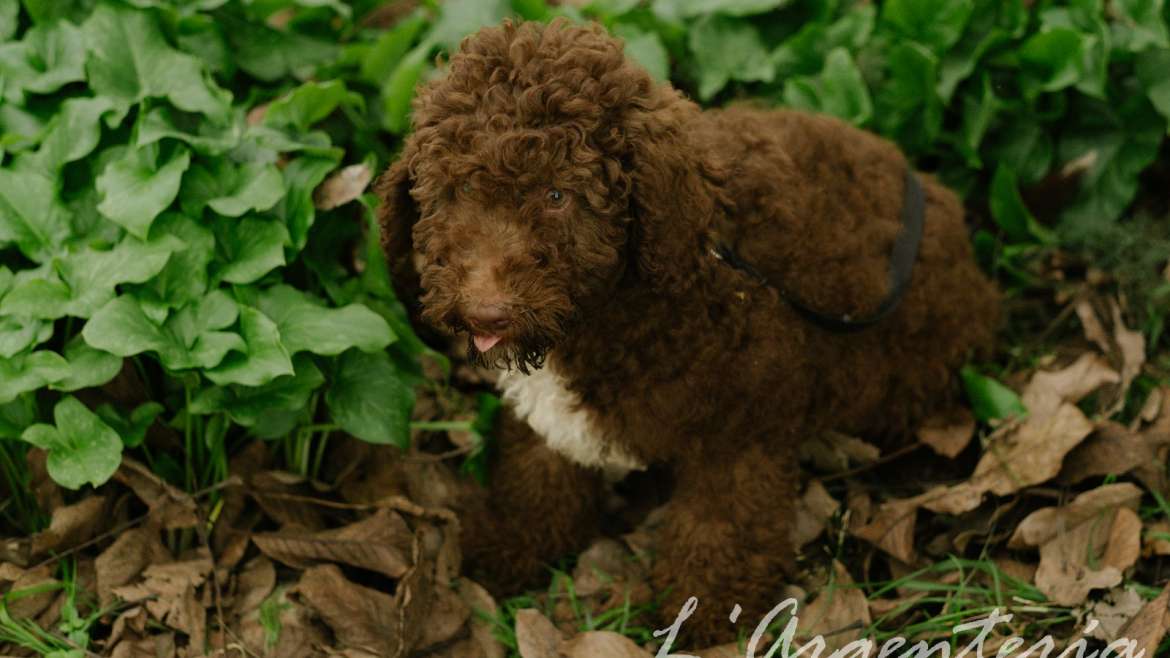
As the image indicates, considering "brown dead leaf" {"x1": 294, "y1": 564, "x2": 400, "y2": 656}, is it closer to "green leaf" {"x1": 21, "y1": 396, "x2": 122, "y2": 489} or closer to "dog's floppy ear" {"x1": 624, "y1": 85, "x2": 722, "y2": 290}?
"green leaf" {"x1": 21, "y1": 396, "x2": 122, "y2": 489}

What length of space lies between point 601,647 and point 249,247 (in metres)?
1.52

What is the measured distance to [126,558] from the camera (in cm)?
327

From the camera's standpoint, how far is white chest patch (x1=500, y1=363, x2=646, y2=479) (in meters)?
3.02

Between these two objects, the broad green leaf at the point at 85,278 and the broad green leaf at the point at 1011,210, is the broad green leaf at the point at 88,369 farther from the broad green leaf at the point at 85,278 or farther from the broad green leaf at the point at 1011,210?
the broad green leaf at the point at 1011,210

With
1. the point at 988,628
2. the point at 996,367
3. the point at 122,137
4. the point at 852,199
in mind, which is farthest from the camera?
the point at 996,367

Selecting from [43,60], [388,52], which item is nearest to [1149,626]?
[388,52]

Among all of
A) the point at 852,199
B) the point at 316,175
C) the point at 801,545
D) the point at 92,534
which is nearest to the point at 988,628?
the point at 801,545

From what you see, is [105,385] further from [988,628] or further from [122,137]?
[988,628]

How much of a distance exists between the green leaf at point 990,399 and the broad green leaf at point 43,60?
3013 mm

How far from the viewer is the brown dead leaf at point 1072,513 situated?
3350mm

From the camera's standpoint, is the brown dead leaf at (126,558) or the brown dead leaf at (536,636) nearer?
the brown dead leaf at (536,636)

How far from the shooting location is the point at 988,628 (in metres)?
A: 3.03

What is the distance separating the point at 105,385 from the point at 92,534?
1.47ft

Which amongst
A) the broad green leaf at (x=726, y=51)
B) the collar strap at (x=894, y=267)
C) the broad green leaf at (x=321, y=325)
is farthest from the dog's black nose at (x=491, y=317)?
the broad green leaf at (x=726, y=51)
